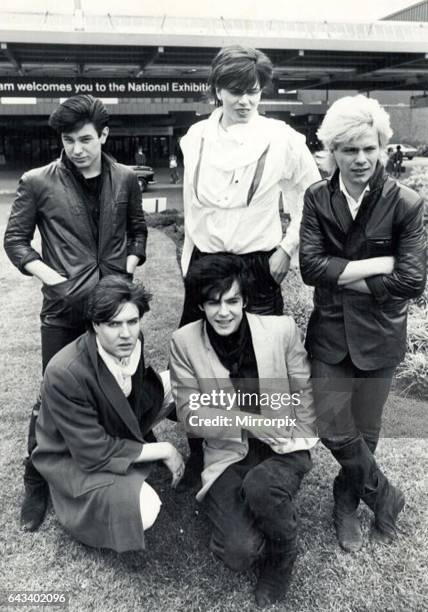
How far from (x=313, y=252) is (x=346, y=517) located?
48.6 inches

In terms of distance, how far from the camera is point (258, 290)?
2918mm

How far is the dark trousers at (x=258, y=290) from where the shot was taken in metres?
2.83

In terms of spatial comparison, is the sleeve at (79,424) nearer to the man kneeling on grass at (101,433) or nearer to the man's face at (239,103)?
the man kneeling on grass at (101,433)

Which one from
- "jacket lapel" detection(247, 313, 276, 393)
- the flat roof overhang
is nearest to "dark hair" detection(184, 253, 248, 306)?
"jacket lapel" detection(247, 313, 276, 393)

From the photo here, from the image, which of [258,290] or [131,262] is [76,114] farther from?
[258,290]

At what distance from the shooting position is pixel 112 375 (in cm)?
248

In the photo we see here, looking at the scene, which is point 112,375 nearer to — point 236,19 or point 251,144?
point 251,144

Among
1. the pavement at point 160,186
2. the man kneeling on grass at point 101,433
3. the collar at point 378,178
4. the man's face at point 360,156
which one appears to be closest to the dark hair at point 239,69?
the man's face at point 360,156

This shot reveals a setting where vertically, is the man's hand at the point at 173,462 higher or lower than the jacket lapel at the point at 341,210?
lower

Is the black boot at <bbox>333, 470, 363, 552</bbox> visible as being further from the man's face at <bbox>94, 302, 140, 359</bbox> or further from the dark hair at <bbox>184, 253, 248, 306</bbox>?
the man's face at <bbox>94, 302, 140, 359</bbox>

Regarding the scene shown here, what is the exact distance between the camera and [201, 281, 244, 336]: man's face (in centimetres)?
250

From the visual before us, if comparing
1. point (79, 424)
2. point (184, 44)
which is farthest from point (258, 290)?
point (184, 44)

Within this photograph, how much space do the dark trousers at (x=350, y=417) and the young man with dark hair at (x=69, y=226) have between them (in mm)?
1189

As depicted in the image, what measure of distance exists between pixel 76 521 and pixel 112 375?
65 cm
